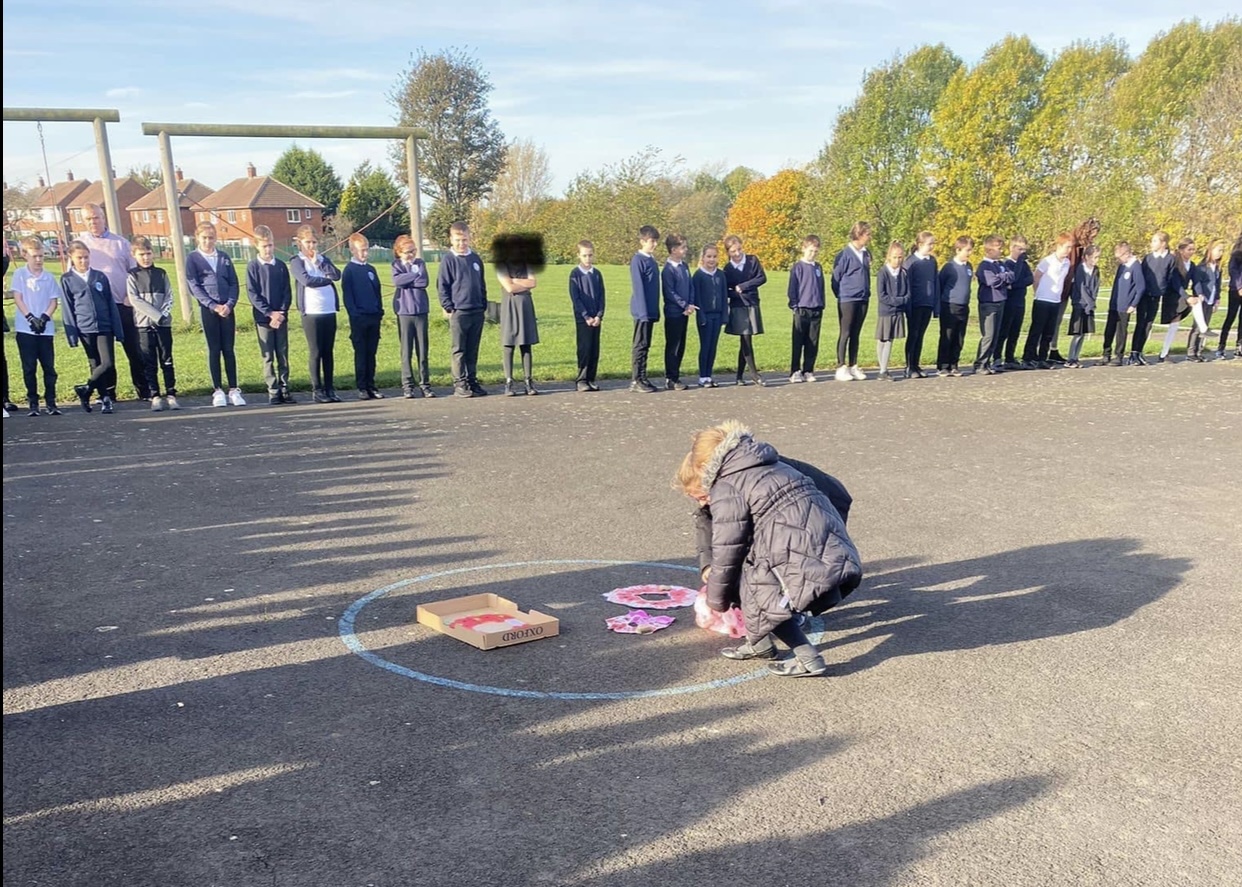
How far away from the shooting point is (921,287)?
52.2ft

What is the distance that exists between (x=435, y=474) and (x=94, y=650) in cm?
439

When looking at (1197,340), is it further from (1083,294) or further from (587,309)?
(587,309)

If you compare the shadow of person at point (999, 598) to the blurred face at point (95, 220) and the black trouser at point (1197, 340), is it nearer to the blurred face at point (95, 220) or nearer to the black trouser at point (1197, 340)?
the blurred face at point (95, 220)

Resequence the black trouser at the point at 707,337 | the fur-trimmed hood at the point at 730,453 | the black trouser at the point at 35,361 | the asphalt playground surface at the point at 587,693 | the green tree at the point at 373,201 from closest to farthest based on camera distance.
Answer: the asphalt playground surface at the point at 587,693
the fur-trimmed hood at the point at 730,453
the black trouser at the point at 35,361
the black trouser at the point at 707,337
the green tree at the point at 373,201

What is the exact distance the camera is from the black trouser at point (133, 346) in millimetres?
13328

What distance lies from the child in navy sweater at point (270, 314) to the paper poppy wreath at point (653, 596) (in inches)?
344

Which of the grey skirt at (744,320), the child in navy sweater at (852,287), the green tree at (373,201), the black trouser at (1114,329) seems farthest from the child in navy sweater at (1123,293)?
the green tree at (373,201)

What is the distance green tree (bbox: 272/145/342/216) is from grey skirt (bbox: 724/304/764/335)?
56.5m

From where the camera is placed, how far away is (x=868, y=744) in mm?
4211

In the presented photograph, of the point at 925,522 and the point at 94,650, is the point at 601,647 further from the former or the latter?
the point at 925,522

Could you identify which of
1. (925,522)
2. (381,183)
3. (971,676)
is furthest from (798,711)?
(381,183)

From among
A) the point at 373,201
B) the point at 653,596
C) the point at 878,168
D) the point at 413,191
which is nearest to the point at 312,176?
the point at 373,201

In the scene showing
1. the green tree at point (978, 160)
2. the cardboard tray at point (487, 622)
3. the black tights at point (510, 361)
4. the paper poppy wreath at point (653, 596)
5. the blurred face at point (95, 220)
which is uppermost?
the green tree at point (978, 160)

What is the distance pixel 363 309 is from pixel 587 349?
3191 mm
